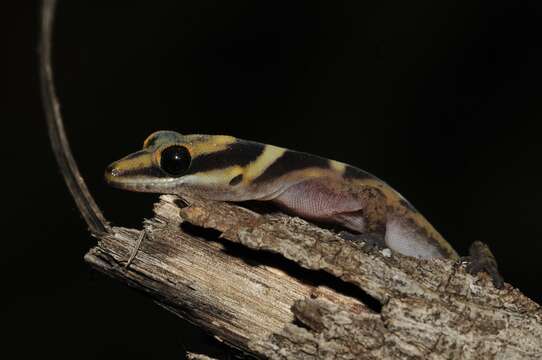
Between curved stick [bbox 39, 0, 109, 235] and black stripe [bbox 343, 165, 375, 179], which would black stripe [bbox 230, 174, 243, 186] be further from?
curved stick [bbox 39, 0, 109, 235]

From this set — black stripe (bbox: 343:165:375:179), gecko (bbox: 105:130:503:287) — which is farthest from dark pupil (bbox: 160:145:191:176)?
black stripe (bbox: 343:165:375:179)

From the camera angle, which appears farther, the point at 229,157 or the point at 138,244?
the point at 229,157

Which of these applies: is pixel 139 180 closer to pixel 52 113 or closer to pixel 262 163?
pixel 262 163

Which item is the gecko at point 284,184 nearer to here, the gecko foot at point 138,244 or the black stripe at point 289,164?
the black stripe at point 289,164

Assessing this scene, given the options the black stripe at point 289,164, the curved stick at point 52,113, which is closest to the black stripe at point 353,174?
the black stripe at point 289,164

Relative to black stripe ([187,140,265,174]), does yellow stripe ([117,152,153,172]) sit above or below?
below

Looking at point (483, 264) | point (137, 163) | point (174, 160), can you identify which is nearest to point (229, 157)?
point (174, 160)

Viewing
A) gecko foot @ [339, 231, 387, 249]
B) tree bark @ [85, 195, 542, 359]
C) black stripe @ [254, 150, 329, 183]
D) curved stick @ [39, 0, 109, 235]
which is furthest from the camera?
black stripe @ [254, 150, 329, 183]
